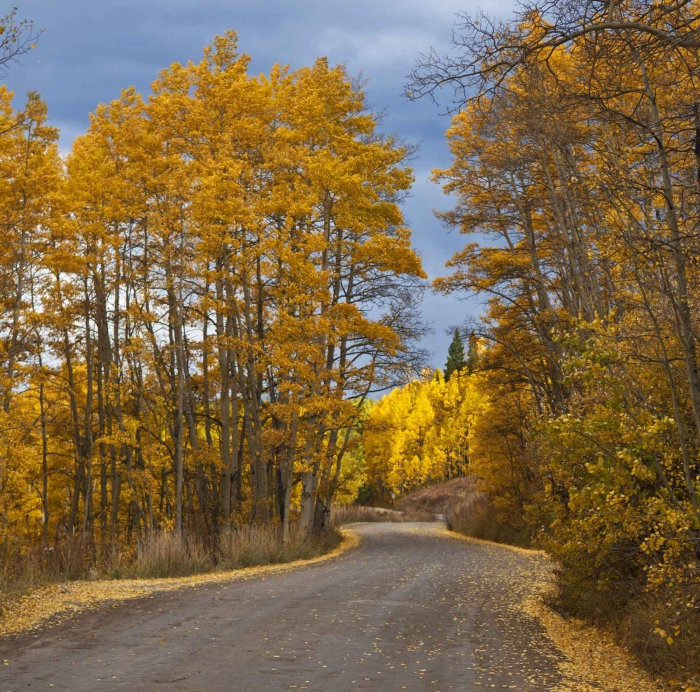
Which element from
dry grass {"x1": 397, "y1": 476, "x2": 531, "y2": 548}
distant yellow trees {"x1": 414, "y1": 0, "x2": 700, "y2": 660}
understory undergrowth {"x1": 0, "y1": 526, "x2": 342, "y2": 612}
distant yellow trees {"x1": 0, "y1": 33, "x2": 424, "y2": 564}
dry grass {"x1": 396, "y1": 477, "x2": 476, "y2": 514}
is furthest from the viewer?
dry grass {"x1": 396, "y1": 477, "x2": 476, "y2": 514}

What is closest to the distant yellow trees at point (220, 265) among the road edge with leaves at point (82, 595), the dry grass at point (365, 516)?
the road edge with leaves at point (82, 595)

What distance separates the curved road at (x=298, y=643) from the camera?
19.9 feet

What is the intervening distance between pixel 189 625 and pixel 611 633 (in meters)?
4.62

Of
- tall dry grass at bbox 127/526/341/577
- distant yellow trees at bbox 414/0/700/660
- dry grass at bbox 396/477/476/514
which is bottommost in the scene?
dry grass at bbox 396/477/476/514

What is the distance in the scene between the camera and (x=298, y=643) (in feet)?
24.7

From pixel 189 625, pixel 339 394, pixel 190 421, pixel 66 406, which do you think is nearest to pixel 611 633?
pixel 189 625

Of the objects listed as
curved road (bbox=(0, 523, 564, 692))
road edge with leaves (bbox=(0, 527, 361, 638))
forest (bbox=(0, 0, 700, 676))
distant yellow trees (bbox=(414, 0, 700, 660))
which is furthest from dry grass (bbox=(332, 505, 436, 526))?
distant yellow trees (bbox=(414, 0, 700, 660))

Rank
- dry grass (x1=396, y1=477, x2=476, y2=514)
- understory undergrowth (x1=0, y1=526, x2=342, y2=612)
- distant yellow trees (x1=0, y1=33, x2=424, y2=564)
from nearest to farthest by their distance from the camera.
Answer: understory undergrowth (x1=0, y1=526, x2=342, y2=612)
distant yellow trees (x1=0, y1=33, x2=424, y2=564)
dry grass (x1=396, y1=477, x2=476, y2=514)

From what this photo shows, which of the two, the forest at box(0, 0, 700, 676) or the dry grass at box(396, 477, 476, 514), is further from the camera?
the dry grass at box(396, 477, 476, 514)

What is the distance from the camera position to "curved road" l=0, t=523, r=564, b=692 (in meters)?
6.07

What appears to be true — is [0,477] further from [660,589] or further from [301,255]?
[660,589]

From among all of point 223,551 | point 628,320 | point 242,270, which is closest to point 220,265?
point 242,270

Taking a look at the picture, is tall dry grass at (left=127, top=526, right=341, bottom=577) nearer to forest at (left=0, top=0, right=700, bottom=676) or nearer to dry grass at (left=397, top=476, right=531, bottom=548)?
forest at (left=0, top=0, right=700, bottom=676)

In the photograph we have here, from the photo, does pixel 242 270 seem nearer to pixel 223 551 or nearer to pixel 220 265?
pixel 220 265
